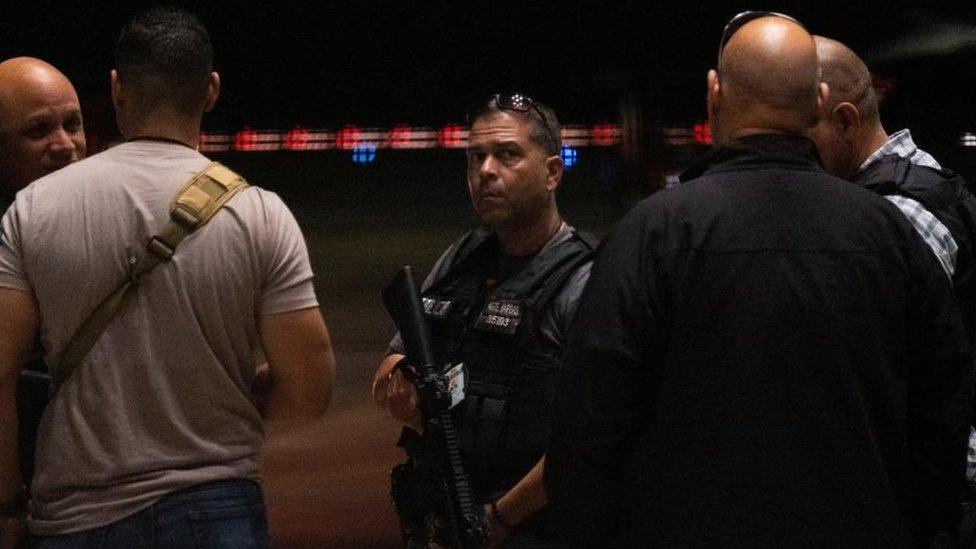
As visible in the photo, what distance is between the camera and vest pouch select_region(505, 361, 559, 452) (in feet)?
8.21

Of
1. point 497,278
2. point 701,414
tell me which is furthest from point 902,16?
point 701,414

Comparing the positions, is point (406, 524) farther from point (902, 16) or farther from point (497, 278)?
point (902, 16)

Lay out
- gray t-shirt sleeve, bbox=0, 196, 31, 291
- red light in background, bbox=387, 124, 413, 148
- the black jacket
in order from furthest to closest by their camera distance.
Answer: red light in background, bbox=387, 124, 413, 148
gray t-shirt sleeve, bbox=0, 196, 31, 291
the black jacket

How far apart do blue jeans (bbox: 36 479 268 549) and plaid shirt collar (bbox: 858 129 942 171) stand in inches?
54.9

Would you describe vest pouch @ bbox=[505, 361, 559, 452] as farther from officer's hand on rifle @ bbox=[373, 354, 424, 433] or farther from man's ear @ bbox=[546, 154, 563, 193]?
man's ear @ bbox=[546, 154, 563, 193]

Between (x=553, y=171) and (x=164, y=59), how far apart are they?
98 centimetres

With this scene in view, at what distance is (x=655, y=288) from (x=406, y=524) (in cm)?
102

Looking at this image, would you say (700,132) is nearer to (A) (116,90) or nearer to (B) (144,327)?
(A) (116,90)

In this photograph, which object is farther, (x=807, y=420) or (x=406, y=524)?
(x=406, y=524)

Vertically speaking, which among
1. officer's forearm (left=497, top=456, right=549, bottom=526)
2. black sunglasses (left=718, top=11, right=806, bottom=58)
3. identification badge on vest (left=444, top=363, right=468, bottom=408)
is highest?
black sunglasses (left=718, top=11, right=806, bottom=58)

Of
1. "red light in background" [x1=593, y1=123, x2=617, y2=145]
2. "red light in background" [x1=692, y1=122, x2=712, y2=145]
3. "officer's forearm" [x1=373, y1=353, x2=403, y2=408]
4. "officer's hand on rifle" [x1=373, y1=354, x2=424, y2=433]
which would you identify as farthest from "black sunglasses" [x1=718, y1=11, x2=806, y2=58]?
"red light in background" [x1=593, y1=123, x2=617, y2=145]

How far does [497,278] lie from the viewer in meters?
2.75

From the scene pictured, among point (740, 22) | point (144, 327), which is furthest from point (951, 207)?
point (144, 327)

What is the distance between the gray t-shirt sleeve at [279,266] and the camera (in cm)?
211
